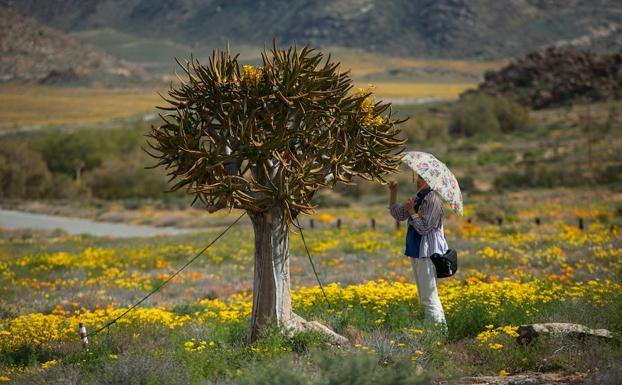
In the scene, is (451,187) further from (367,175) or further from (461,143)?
(461,143)

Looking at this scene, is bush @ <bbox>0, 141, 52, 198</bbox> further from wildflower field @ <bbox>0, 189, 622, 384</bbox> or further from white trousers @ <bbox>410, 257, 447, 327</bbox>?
white trousers @ <bbox>410, 257, 447, 327</bbox>

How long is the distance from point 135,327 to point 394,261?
8051mm

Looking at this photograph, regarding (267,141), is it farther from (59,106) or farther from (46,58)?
(46,58)

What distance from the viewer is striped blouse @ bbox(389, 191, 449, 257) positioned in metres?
8.88

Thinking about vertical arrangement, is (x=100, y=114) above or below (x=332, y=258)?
above

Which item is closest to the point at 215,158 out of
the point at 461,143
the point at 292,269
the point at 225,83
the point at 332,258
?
the point at 225,83

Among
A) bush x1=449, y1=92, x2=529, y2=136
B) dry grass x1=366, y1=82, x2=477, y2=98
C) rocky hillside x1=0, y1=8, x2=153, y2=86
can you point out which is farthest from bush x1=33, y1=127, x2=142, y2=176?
dry grass x1=366, y1=82, x2=477, y2=98

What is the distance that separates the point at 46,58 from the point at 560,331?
442 feet

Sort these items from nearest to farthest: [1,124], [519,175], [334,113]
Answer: [334,113] → [519,175] → [1,124]

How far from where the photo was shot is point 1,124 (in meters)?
105

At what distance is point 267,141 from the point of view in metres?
8.16

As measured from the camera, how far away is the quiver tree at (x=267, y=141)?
810 centimetres

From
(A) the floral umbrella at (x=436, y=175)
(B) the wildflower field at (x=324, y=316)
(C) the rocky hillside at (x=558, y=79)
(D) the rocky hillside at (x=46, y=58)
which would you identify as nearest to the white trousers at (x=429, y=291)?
(B) the wildflower field at (x=324, y=316)

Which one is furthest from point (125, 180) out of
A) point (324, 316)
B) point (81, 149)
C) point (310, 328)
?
point (310, 328)
